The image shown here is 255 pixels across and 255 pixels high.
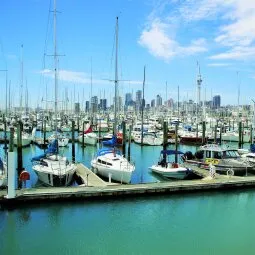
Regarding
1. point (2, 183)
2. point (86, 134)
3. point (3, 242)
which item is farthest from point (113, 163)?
point (86, 134)

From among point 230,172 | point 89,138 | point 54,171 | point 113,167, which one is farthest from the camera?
point 89,138

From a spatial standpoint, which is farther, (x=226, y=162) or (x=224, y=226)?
(x=226, y=162)

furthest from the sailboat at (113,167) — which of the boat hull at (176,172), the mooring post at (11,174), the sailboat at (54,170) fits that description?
the mooring post at (11,174)

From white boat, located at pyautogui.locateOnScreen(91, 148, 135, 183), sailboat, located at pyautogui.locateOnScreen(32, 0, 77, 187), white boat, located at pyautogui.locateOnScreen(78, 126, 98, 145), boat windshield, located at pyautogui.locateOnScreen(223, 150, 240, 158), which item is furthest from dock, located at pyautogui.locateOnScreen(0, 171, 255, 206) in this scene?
white boat, located at pyautogui.locateOnScreen(78, 126, 98, 145)

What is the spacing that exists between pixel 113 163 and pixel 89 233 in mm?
11609

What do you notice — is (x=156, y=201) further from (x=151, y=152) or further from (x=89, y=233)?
(x=151, y=152)

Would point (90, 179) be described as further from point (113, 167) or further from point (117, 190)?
point (117, 190)

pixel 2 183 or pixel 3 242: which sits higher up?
pixel 2 183

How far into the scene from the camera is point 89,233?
2009cm

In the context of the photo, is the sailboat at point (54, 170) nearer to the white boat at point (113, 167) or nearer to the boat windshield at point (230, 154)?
the white boat at point (113, 167)

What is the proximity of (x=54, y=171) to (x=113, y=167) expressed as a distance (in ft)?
15.5

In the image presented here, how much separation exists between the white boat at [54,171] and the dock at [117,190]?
2.98 meters

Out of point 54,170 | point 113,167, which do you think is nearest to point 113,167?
point 113,167

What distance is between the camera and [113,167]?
30.9 meters
